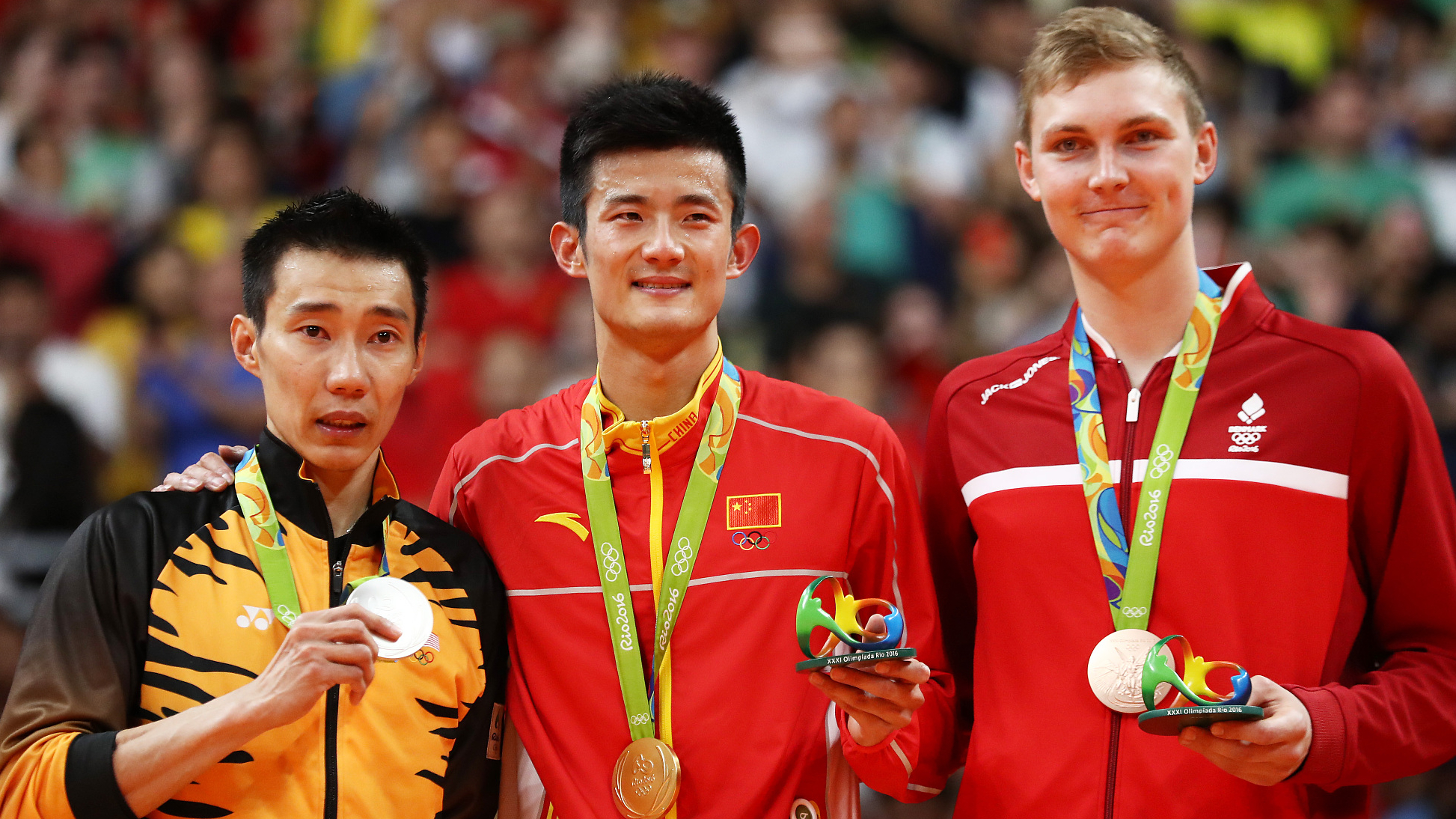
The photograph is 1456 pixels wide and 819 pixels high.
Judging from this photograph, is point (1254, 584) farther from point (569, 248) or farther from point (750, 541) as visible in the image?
point (569, 248)

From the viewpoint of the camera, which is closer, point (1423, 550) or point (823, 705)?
point (1423, 550)

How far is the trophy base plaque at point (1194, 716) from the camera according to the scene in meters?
2.46

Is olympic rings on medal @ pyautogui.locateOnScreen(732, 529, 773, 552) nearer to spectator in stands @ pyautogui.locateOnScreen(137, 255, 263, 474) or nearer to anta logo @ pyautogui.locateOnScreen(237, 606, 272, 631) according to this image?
anta logo @ pyautogui.locateOnScreen(237, 606, 272, 631)

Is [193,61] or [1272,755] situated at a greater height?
[193,61]

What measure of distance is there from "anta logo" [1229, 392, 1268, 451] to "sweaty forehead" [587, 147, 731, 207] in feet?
4.41

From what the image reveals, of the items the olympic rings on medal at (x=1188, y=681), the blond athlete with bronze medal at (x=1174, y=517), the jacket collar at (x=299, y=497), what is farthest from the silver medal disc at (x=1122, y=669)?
the jacket collar at (x=299, y=497)

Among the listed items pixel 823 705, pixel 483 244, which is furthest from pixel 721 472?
pixel 483 244

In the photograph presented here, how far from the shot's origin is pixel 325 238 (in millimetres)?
3162

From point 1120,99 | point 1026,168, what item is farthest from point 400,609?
point 1120,99

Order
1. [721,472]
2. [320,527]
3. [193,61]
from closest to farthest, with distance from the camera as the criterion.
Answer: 1. [320,527]
2. [721,472]
3. [193,61]

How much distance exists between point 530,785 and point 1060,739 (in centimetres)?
127

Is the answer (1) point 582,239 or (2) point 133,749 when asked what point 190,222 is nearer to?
(1) point 582,239

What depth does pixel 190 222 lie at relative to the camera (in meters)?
8.04

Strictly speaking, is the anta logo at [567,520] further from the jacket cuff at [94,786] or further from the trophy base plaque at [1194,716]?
the trophy base plaque at [1194,716]
